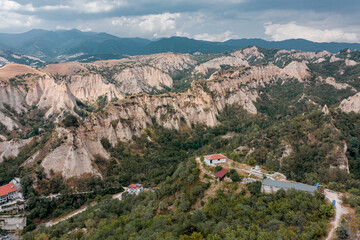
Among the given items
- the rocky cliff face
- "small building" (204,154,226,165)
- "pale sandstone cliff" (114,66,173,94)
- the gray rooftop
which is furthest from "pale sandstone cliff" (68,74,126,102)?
the gray rooftop

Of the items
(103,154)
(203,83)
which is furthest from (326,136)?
(203,83)

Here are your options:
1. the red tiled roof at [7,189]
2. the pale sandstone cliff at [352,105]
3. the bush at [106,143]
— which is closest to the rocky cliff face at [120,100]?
the pale sandstone cliff at [352,105]

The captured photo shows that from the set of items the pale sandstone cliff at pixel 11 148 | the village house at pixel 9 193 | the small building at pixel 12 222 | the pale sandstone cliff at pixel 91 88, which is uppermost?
the pale sandstone cliff at pixel 91 88

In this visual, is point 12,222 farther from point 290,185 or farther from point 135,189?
point 290,185

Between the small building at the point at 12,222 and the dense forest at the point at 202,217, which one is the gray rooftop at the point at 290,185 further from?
the small building at the point at 12,222

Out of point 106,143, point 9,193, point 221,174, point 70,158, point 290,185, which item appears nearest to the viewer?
point 290,185

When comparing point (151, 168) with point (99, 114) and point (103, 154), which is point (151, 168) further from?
point (99, 114)

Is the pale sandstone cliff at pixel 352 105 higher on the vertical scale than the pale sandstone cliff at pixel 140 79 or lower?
higher

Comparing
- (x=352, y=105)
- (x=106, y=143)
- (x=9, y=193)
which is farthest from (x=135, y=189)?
(x=352, y=105)

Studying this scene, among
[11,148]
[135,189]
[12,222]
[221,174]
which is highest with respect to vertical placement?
[221,174]
